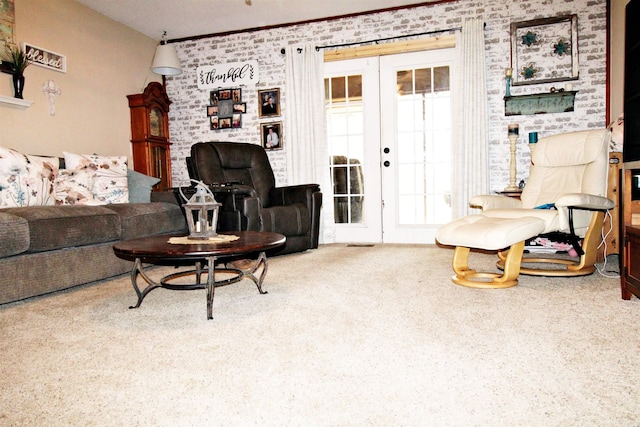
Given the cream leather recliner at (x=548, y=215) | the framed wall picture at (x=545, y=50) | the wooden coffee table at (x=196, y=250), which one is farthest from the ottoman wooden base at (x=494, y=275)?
the framed wall picture at (x=545, y=50)

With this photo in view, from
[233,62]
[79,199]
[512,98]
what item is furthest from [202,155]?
[512,98]

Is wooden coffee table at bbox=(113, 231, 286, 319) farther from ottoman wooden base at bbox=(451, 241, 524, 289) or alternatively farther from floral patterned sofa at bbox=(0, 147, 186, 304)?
ottoman wooden base at bbox=(451, 241, 524, 289)

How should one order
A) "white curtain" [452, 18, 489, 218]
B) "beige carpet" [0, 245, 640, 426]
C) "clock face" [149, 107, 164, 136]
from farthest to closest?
1. "clock face" [149, 107, 164, 136]
2. "white curtain" [452, 18, 489, 218]
3. "beige carpet" [0, 245, 640, 426]

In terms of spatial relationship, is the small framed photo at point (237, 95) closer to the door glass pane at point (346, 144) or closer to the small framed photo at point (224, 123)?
the small framed photo at point (224, 123)

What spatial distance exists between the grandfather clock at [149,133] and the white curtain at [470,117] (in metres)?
3.33

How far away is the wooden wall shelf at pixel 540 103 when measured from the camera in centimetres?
419

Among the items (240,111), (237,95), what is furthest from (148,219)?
(237,95)

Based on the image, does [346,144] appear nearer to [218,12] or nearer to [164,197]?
[218,12]

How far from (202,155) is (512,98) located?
3134mm

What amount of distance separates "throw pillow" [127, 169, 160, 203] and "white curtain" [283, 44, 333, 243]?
1.65 metres

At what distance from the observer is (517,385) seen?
4.33 ft

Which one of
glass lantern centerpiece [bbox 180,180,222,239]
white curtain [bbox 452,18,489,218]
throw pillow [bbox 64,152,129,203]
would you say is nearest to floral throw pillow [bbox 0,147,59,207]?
throw pillow [bbox 64,152,129,203]

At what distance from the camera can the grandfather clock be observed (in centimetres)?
494

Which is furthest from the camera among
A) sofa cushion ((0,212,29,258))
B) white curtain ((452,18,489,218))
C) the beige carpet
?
white curtain ((452,18,489,218))
